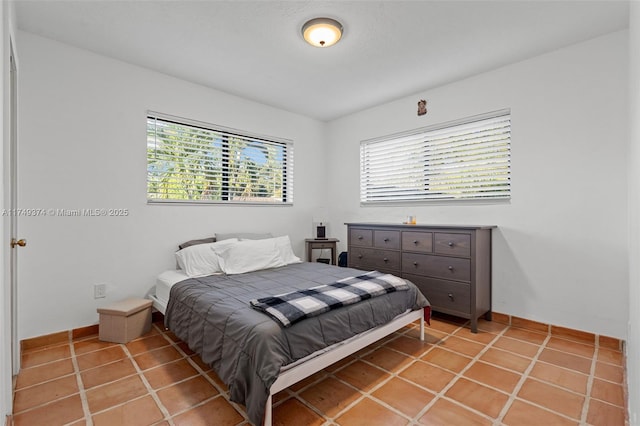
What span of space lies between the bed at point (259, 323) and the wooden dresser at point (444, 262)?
51 centimetres

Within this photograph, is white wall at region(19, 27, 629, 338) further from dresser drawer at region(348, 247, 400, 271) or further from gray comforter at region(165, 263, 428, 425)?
gray comforter at region(165, 263, 428, 425)

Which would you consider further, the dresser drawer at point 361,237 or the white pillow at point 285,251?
the dresser drawer at point 361,237

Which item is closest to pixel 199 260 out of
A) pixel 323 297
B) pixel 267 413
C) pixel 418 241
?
pixel 323 297

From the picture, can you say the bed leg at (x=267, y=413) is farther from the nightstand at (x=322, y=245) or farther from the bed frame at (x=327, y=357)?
the nightstand at (x=322, y=245)

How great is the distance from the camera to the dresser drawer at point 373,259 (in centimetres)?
349

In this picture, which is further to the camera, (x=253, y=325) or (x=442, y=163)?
(x=442, y=163)

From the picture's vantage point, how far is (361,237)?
3.84m

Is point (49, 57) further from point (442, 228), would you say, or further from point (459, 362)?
point (459, 362)

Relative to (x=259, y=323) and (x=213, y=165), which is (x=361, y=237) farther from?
(x=259, y=323)

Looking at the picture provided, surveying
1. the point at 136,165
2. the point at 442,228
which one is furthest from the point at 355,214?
the point at 136,165

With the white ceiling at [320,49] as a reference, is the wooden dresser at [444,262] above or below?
below

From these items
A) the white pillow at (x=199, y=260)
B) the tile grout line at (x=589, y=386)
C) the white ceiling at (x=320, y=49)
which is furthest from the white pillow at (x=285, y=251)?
the tile grout line at (x=589, y=386)

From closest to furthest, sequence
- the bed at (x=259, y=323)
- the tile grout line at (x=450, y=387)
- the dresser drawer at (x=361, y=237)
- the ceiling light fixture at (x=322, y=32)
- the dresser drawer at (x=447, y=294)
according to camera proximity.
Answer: the bed at (x=259, y=323) < the tile grout line at (x=450, y=387) < the ceiling light fixture at (x=322, y=32) < the dresser drawer at (x=447, y=294) < the dresser drawer at (x=361, y=237)

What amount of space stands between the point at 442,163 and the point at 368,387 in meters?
2.58
